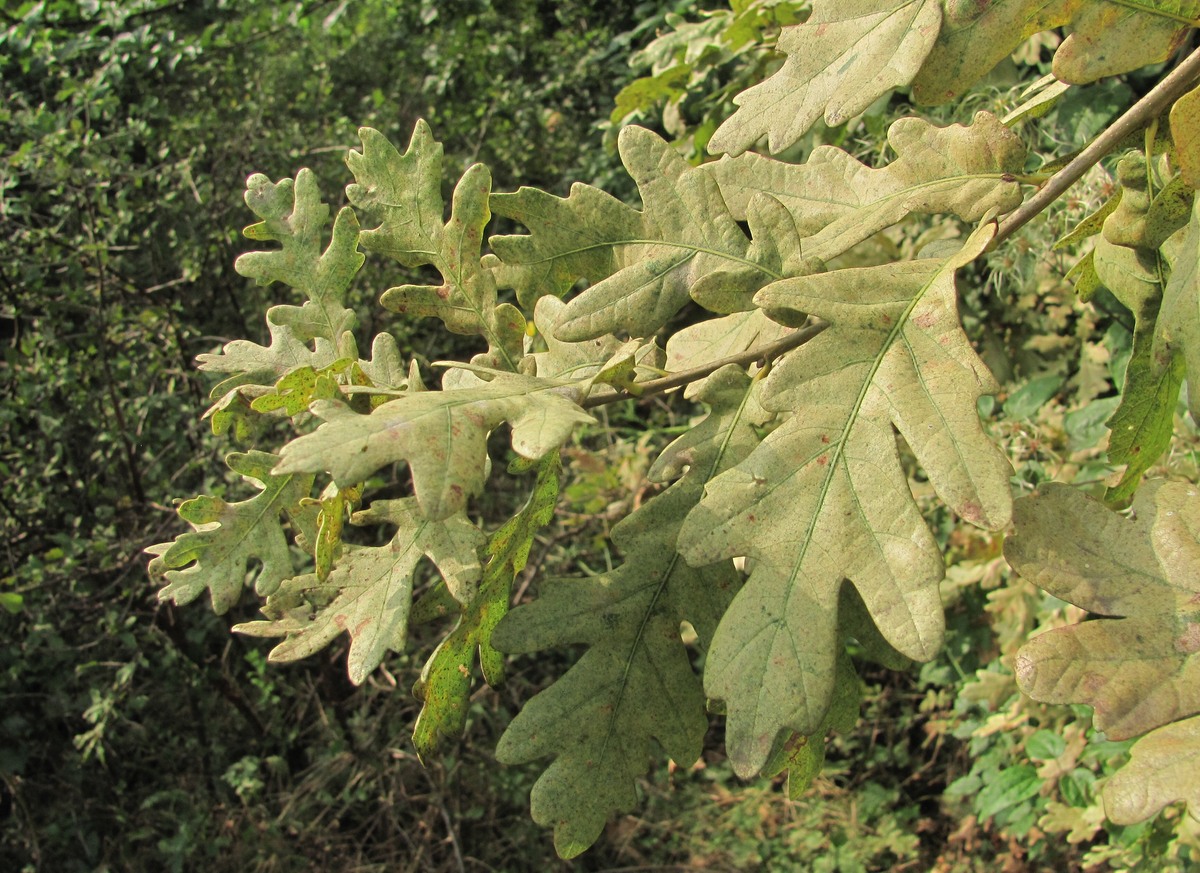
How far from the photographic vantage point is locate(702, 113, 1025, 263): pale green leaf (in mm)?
1042

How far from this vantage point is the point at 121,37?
457 centimetres

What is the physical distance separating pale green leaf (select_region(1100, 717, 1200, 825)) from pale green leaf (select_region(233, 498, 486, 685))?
611mm

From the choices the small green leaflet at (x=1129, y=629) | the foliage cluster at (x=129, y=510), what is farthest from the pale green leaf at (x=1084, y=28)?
the foliage cluster at (x=129, y=510)

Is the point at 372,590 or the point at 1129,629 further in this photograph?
the point at 372,590

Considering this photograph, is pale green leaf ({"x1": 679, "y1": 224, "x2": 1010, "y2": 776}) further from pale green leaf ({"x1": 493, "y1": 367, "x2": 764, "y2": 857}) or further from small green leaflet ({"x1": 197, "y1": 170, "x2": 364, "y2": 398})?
small green leaflet ({"x1": 197, "y1": 170, "x2": 364, "y2": 398})

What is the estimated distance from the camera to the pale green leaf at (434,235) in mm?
1201

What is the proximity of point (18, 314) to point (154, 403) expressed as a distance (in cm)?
59

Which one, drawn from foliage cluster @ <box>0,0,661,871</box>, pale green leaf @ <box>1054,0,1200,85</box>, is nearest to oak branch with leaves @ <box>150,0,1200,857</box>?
pale green leaf @ <box>1054,0,1200,85</box>

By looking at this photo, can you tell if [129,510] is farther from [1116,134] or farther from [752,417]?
[1116,134]

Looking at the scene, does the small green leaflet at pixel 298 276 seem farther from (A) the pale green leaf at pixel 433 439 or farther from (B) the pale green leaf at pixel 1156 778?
(B) the pale green leaf at pixel 1156 778

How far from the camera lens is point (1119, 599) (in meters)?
0.93

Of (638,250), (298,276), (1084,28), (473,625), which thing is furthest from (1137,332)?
(298,276)

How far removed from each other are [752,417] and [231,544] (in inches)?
23.5

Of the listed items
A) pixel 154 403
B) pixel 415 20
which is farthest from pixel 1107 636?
pixel 415 20
